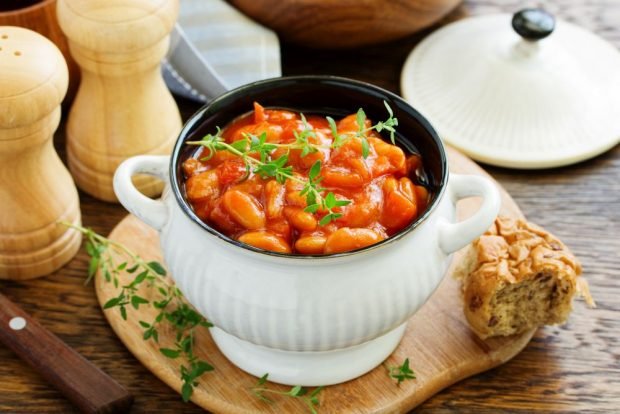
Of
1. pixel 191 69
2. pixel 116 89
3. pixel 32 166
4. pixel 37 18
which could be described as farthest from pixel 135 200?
pixel 191 69

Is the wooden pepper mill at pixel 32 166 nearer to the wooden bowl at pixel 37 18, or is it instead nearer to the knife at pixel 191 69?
the wooden bowl at pixel 37 18

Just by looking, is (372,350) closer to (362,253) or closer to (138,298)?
(362,253)

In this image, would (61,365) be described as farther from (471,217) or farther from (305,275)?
(471,217)

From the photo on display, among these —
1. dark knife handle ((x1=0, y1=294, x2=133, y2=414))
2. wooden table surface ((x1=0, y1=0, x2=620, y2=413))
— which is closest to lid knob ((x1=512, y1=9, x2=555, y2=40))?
wooden table surface ((x1=0, y1=0, x2=620, y2=413))

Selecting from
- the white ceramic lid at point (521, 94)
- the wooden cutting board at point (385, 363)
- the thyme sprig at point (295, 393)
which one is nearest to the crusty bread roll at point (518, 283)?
the wooden cutting board at point (385, 363)

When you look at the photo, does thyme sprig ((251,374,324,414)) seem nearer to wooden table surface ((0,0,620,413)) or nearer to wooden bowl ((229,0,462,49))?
wooden table surface ((0,0,620,413))

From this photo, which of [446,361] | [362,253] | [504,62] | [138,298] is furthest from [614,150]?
[138,298]
